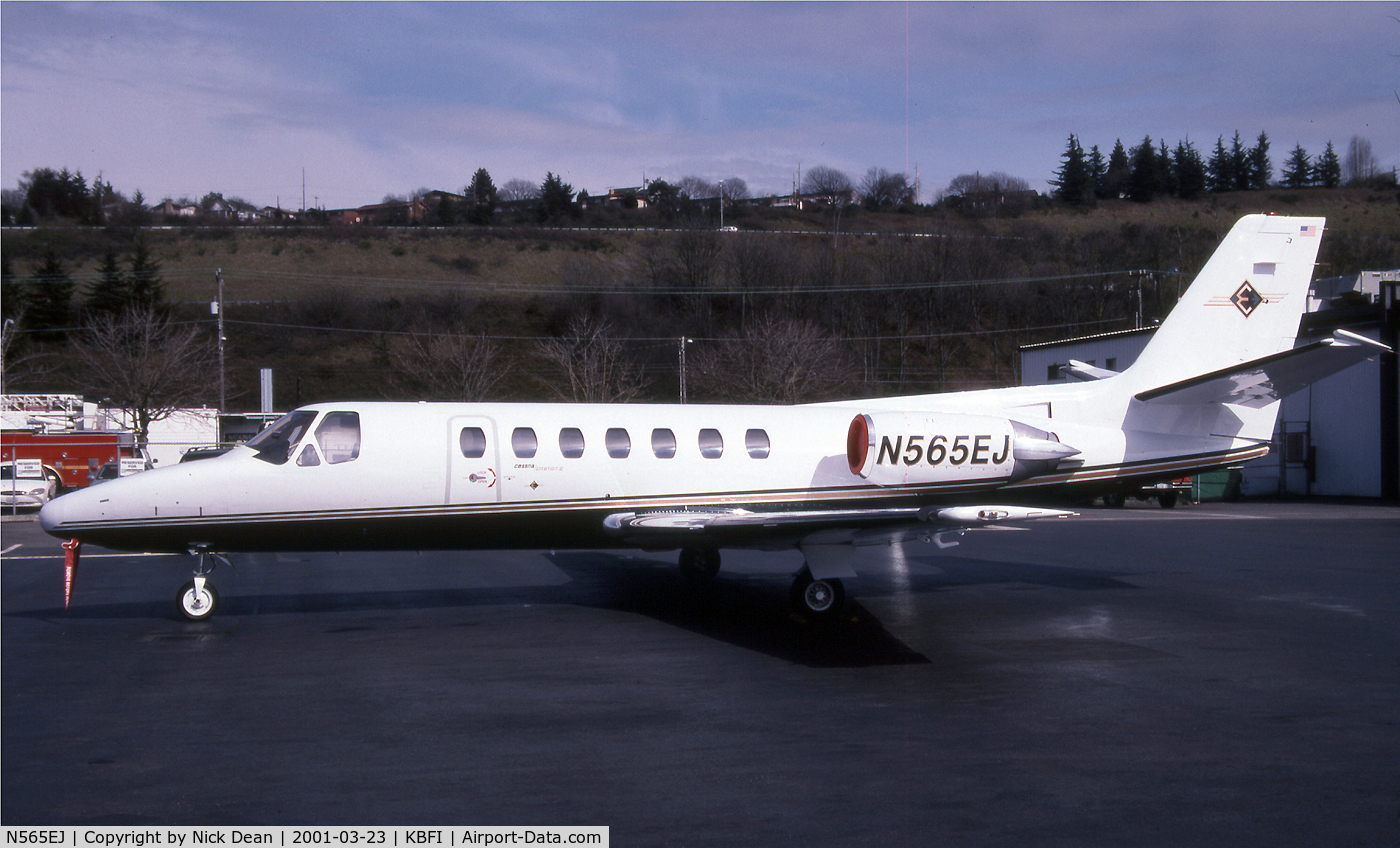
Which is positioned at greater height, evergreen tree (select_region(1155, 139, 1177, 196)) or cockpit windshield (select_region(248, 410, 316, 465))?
evergreen tree (select_region(1155, 139, 1177, 196))

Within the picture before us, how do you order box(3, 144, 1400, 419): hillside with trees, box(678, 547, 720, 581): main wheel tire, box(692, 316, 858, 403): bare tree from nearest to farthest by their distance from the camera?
1. box(678, 547, 720, 581): main wheel tire
2. box(692, 316, 858, 403): bare tree
3. box(3, 144, 1400, 419): hillside with trees

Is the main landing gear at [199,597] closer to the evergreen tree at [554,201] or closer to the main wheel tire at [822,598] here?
the main wheel tire at [822,598]

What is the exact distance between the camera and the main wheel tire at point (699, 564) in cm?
1534

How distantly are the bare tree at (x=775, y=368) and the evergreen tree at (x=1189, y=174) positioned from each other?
53.6m

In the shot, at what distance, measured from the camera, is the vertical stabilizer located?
48.9ft

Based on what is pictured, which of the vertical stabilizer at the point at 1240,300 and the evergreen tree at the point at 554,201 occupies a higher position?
the evergreen tree at the point at 554,201

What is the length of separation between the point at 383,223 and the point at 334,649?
11160 centimetres

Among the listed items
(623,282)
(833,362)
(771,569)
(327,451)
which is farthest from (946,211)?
(327,451)

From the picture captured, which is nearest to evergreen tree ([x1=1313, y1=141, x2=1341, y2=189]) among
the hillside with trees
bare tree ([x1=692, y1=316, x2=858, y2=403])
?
the hillside with trees

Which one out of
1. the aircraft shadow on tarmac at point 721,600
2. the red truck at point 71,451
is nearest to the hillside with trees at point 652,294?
the red truck at point 71,451

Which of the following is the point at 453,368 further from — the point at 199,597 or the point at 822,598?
the point at 822,598

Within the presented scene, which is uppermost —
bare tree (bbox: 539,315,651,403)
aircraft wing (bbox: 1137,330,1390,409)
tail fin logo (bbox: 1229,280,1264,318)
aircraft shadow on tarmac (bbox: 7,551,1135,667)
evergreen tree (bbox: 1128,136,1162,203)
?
evergreen tree (bbox: 1128,136,1162,203)

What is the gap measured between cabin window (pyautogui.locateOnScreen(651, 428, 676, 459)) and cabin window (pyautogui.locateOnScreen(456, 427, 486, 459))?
2.06 m

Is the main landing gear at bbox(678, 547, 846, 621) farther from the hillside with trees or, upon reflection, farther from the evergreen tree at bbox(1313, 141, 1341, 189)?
the evergreen tree at bbox(1313, 141, 1341, 189)
